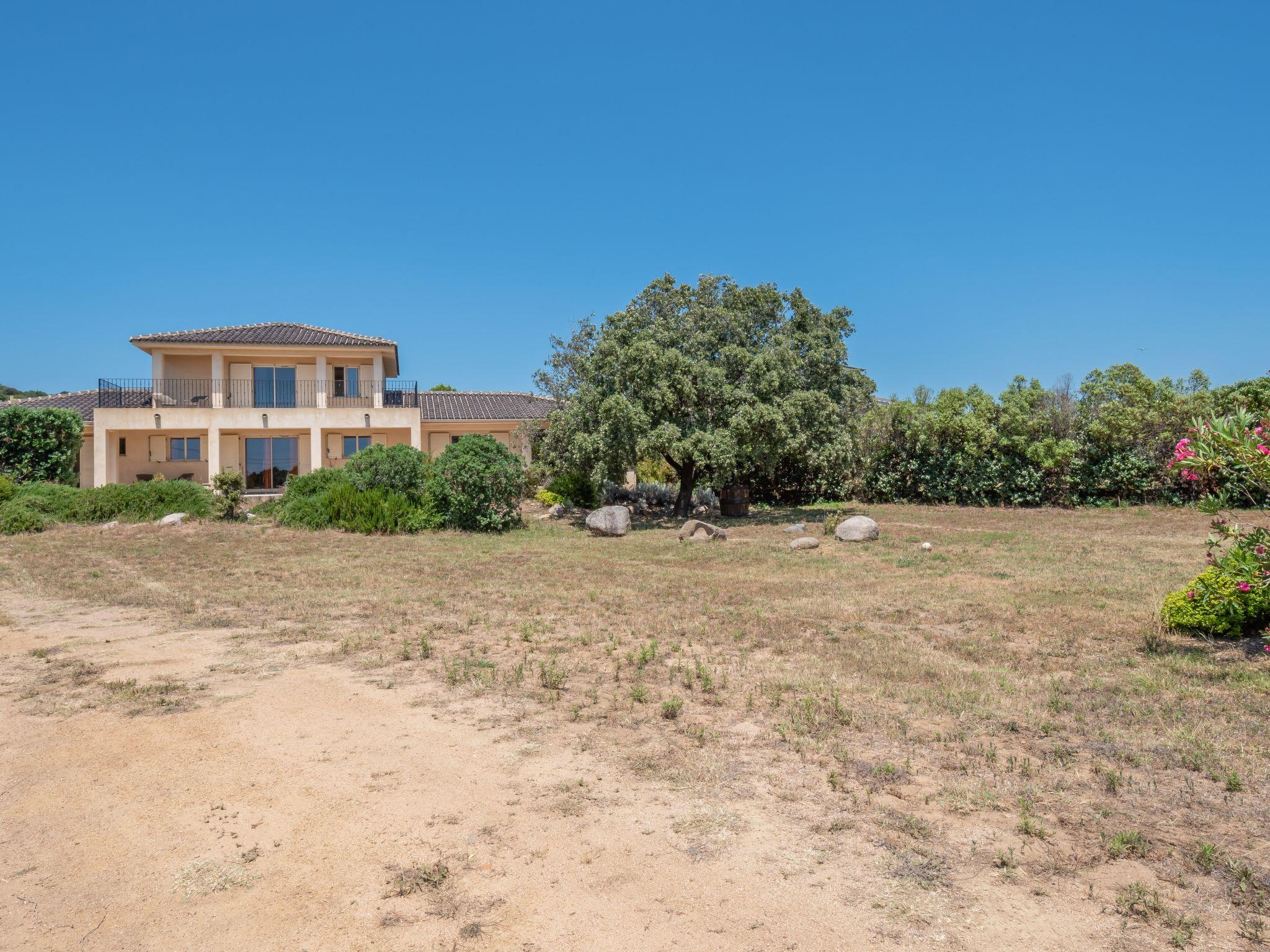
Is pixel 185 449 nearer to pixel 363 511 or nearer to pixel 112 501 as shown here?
pixel 112 501

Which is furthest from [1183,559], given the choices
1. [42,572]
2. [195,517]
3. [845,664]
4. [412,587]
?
[195,517]

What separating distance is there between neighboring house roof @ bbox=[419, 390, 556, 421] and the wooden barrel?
10340mm

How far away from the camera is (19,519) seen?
1756 centimetres

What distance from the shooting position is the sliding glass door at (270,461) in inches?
1143

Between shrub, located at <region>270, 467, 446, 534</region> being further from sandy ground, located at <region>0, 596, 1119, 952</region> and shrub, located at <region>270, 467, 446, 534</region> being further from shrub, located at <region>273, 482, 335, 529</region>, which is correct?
sandy ground, located at <region>0, 596, 1119, 952</region>

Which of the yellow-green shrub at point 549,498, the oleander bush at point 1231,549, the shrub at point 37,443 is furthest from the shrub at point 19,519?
the oleander bush at point 1231,549

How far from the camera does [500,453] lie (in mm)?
18750

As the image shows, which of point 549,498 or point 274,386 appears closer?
point 549,498

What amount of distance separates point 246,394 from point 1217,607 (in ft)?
98.2

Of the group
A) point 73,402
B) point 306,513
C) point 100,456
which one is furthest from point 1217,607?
point 73,402

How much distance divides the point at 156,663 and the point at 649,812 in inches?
207

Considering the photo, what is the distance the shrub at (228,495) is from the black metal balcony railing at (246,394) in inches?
356

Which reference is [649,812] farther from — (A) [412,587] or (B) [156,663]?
(A) [412,587]

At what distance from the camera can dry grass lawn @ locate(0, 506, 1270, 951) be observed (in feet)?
10.2
